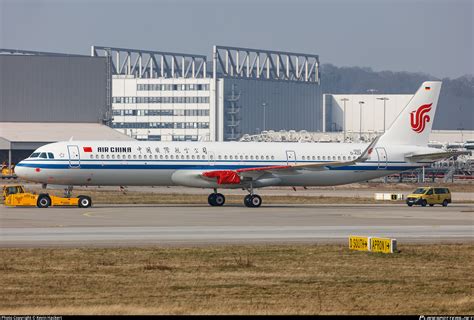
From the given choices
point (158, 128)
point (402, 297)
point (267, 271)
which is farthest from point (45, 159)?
point (158, 128)

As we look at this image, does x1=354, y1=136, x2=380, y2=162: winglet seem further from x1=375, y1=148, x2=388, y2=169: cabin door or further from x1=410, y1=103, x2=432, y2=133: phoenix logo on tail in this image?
x1=410, y1=103, x2=432, y2=133: phoenix logo on tail

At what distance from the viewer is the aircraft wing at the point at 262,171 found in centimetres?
6347

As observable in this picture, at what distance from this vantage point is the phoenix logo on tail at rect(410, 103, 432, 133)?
7053cm

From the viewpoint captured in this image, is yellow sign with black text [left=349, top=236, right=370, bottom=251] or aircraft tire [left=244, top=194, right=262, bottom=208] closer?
yellow sign with black text [left=349, top=236, right=370, bottom=251]

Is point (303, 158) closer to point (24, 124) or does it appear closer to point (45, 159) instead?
point (45, 159)

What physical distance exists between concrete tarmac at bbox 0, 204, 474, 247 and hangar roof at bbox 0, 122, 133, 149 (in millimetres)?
57137

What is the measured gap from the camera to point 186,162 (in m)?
63.2

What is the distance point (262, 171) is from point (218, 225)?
708 inches

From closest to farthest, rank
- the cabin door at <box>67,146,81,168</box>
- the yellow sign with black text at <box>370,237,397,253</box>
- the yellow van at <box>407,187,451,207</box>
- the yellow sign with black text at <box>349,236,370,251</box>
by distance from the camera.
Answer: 1. the yellow sign with black text at <box>370,237,397,253</box>
2. the yellow sign with black text at <box>349,236,370,251</box>
3. the cabin door at <box>67,146,81,168</box>
4. the yellow van at <box>407,187,451,207</box>

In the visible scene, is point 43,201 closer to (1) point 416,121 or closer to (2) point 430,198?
(2) point 430,198

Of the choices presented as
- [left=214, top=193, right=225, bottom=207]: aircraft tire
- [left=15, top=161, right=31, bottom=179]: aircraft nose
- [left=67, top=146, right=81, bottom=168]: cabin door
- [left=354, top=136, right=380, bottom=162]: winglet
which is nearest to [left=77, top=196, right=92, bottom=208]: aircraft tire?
[left=67, top=146, right=81, bottom=168]: cabin door

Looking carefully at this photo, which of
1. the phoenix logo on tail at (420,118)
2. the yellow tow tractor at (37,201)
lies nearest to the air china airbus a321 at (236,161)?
the phoenix logo on tail at (420,118)

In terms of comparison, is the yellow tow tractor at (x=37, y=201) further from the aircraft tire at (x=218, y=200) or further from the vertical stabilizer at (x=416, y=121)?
the vertical stabilizer at (x=416, y=121)

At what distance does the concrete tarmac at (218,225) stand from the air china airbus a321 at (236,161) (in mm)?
2109
